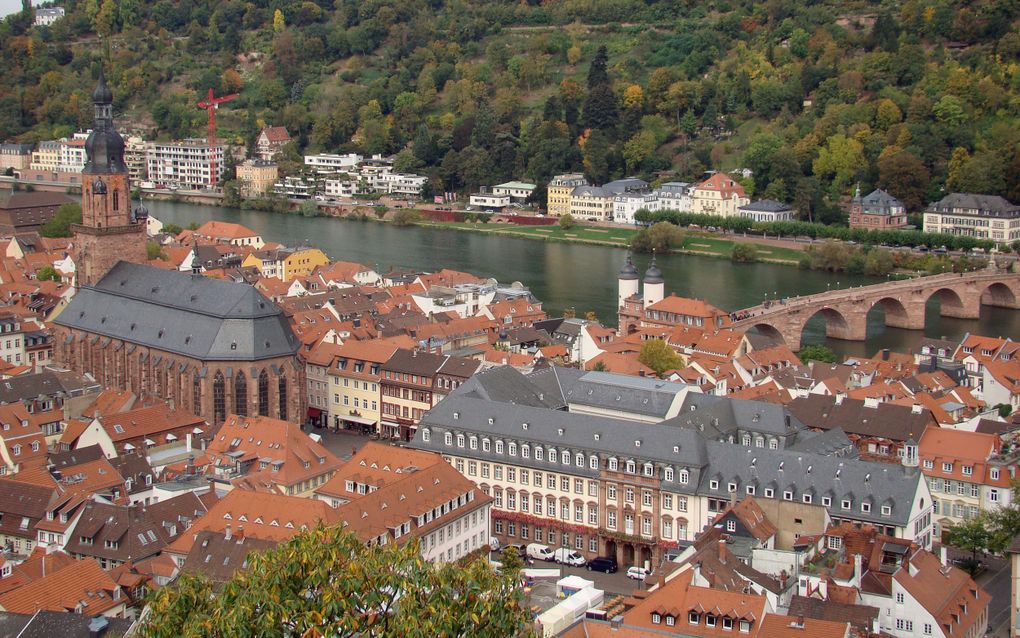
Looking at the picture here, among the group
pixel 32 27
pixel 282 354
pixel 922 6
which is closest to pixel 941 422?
pixel 282 354

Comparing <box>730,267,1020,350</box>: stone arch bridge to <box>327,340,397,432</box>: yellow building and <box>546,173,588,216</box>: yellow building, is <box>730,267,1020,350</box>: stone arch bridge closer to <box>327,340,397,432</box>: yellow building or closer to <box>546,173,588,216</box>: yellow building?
<box>327,340,397,432</box>: yellow building

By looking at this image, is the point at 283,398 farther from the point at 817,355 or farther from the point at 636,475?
the point at 817,355

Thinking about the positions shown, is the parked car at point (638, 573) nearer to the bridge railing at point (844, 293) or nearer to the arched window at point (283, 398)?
the arched window at point (283, 398)

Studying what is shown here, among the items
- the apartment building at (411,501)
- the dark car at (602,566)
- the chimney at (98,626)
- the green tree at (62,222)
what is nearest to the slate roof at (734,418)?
the dark car at (602,566)

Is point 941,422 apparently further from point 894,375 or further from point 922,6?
point 922,6

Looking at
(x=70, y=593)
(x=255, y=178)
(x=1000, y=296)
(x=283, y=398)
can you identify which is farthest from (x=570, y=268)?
(x=70, y=593)

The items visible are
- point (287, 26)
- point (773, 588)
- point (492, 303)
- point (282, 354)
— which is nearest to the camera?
point (773, 588)

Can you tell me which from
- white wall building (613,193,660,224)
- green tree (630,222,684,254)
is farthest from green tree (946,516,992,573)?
white wall building (613,193,660,224)
